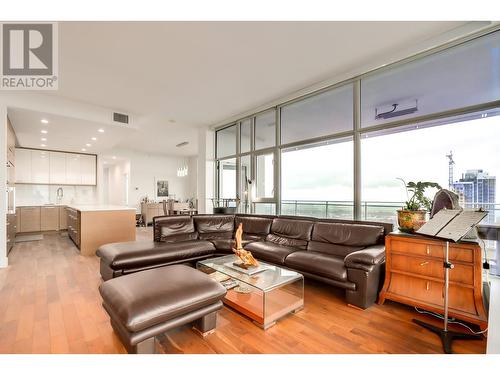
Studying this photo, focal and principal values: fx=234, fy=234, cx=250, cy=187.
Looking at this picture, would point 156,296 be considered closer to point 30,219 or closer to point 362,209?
point 362,209

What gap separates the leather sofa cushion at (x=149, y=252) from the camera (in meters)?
2.94

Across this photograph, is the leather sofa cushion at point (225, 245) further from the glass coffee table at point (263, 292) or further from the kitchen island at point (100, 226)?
the kitchen island at point (100, 226)

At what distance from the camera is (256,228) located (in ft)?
13.8

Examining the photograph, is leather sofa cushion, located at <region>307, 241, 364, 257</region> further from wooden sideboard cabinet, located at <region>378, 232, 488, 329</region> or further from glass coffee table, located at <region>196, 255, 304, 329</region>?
glass coffee table, located at <region>196, 255, 304, 329</region>

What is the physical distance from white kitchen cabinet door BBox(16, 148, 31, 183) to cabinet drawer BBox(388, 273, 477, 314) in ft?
29.8

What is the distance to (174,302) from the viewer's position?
1674 mm

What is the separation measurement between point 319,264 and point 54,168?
8.30 metres

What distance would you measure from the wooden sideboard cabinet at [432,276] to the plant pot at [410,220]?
0.17m

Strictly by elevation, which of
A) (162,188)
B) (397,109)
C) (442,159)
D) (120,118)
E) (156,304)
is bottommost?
(156,304)

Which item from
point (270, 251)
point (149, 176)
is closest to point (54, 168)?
point (149, 176)

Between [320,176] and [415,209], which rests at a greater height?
[320,176]

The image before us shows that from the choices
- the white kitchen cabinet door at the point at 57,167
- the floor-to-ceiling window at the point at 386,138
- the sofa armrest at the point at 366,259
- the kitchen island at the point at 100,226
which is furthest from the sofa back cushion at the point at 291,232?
the white kitchen cabinet door at the point at 57,167

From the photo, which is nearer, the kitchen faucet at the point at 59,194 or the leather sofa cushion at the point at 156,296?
the leather sofa cushion at the point at 156,296
